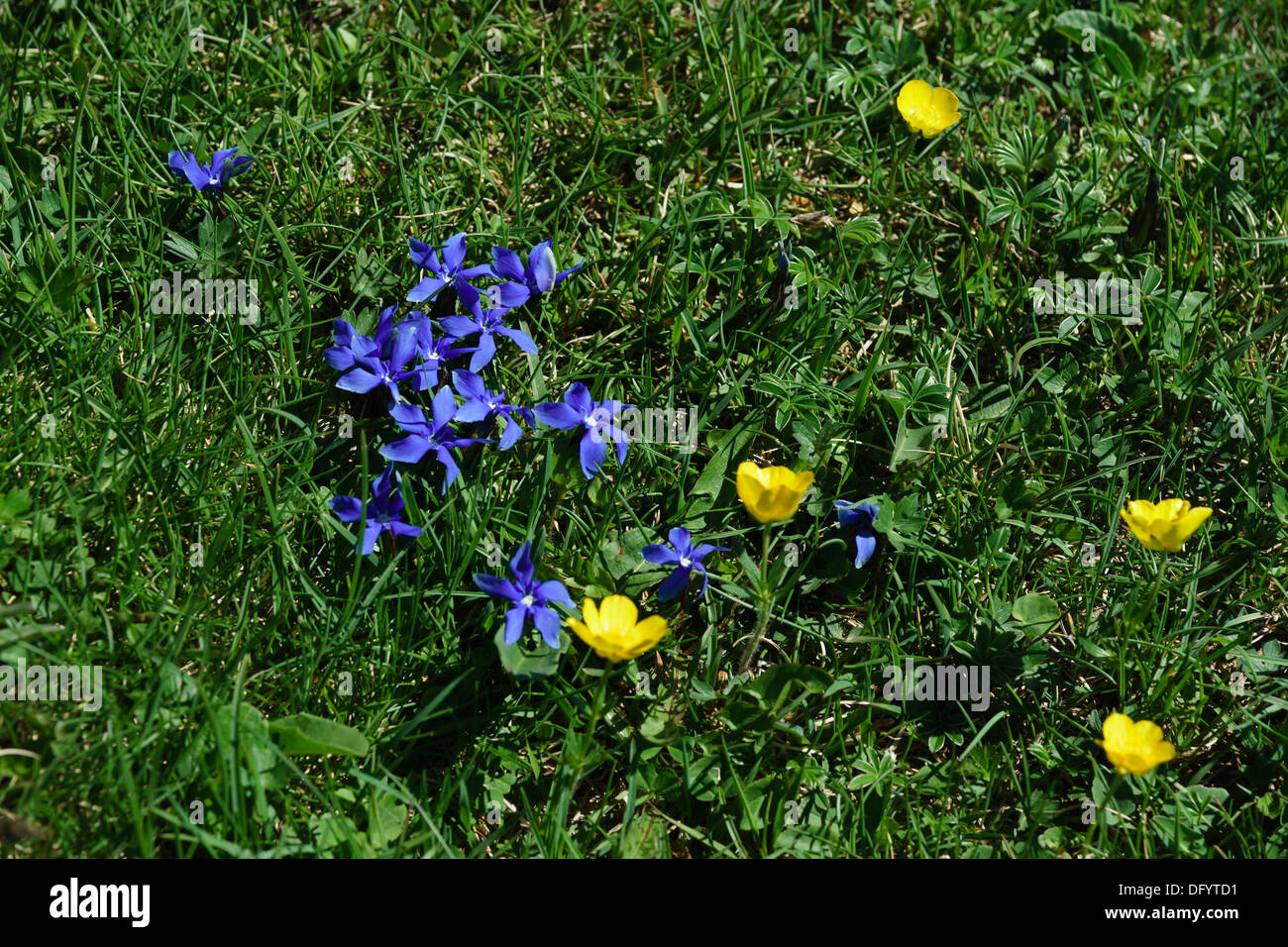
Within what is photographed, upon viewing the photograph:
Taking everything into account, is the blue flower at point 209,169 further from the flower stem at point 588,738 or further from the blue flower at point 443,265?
the flower stem at point 588,738

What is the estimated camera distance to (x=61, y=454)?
116 inches

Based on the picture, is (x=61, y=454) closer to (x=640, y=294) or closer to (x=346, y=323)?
(x=346, y=323)

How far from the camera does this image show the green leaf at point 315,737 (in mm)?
2650

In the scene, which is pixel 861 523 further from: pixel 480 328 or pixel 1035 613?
pixel 480 328

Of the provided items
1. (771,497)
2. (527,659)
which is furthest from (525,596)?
(771,497)

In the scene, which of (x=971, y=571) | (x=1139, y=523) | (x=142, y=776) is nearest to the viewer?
(x=142, y=776)

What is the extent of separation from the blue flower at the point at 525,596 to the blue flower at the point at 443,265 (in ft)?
3.07

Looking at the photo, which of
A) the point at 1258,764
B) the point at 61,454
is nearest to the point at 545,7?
the point at 61,454

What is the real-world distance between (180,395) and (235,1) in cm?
156

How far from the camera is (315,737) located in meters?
2.67

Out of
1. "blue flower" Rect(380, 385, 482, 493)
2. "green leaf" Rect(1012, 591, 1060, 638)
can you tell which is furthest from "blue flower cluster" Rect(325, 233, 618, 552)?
"green leaf" Rect(1012, 591, 1060, 638)

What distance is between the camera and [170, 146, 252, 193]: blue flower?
11.0ft

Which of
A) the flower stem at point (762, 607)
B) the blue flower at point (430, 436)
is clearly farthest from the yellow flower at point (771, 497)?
the blue flower at point (430, 436)

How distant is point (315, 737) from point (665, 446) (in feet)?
4.29
